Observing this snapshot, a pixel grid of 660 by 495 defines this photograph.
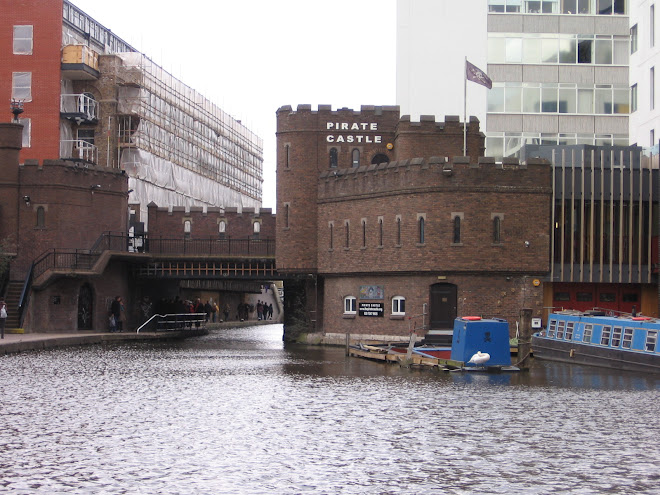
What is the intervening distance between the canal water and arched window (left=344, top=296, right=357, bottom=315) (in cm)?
1353

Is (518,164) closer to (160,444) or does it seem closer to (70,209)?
(70,209)

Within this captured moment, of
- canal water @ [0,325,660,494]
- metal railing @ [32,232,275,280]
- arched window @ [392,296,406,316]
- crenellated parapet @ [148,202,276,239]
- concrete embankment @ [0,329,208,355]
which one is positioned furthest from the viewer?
crenellated parapet @ [148,202,276,239]

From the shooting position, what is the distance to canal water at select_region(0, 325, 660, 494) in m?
16.7

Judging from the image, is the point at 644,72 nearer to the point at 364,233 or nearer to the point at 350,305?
the point at 364,233

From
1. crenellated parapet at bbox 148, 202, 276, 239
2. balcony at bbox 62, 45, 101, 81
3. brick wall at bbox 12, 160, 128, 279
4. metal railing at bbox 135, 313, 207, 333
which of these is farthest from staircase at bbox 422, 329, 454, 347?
balcony at bbox 62, 45, 101, 81

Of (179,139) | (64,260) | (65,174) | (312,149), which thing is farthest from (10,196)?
(179,139)

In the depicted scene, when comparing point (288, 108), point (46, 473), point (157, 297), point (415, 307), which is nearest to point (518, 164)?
point (415, 307)

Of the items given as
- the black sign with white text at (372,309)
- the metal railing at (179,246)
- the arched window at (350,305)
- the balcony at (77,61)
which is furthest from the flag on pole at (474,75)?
the balcony at (77,61)

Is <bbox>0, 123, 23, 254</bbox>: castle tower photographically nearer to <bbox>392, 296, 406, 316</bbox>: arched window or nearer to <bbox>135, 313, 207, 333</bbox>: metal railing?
<bbox>135, 313, 207, 333</bbox>: metal railing

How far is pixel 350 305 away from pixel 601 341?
46.5 ft

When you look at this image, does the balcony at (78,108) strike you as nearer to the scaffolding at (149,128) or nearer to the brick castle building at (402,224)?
the scaffolding at (149,128)

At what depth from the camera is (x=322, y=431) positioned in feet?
70.7

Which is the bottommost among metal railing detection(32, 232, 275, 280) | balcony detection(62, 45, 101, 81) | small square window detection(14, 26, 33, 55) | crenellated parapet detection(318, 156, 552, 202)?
metal railing detection(32, 232, 275, 280)

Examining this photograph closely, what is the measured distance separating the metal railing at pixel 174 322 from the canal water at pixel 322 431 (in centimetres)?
2589
